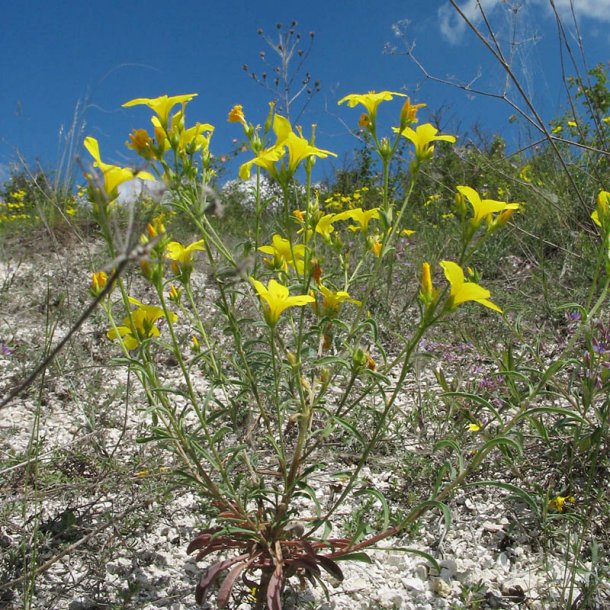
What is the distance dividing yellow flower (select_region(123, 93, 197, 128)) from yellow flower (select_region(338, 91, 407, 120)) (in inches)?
17.9

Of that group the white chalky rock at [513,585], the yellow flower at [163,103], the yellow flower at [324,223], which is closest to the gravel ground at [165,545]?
the white chalky rock at [513,585]

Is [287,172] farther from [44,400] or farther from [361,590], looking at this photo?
[44,400]

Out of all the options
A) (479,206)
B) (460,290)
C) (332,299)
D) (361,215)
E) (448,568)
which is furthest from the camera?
(448,568)

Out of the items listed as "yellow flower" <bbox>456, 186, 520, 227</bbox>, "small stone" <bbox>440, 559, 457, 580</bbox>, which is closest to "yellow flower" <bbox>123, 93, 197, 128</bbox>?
"yellow flower" <bbox>456, 186, 520, 227</bbox>

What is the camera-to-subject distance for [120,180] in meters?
1.26

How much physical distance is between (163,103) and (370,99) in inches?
23.9

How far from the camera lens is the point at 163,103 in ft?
4.53

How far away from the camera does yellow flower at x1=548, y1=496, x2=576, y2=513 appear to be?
1893 millimetres

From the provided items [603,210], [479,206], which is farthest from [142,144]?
[603,210]

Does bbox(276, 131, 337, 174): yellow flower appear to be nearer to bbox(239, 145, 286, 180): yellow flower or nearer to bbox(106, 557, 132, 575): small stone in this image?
bbox(239, 145, 286, 180): yellow flower

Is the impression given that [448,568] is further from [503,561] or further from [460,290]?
[460,290]

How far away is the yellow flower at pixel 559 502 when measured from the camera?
6.21 ft

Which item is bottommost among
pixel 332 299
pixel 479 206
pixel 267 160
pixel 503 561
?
pixel 503 561

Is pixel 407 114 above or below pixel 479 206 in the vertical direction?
above
